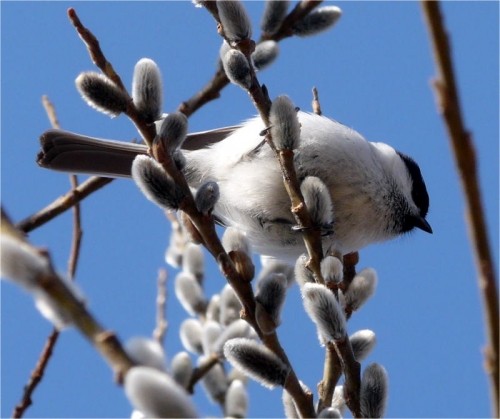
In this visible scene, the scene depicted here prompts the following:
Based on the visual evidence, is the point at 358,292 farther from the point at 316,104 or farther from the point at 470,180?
the point at 470,180

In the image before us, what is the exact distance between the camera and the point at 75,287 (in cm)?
71

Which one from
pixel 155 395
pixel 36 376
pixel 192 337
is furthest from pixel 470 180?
pixel 192 337

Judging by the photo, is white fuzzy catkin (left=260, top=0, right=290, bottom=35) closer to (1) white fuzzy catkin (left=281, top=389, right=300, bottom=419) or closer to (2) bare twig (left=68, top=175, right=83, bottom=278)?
(2) bare twig (left=68, top=175, right=83, bottom=278)

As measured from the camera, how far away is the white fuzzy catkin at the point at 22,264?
0.70m

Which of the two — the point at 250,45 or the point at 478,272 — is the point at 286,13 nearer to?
the point at 250,45

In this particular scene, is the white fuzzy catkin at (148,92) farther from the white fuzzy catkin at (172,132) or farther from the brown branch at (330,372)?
the brown branch at (330,372)

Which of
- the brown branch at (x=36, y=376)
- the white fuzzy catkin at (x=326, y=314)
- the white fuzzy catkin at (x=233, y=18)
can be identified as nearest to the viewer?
the white fuzzy catkin at (x=326, y=314)

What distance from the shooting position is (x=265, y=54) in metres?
2.12

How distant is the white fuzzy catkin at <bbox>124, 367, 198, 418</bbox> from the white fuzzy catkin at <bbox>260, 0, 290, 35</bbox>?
1704 millimetres

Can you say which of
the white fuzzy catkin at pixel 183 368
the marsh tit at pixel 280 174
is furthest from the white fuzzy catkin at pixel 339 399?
the marsh tit at pixel 280 174

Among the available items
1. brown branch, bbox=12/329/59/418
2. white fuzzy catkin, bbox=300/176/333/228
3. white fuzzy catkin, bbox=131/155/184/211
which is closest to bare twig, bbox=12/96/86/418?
brown branch, bbox=12/329/59/418

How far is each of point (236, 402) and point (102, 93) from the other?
0.84m

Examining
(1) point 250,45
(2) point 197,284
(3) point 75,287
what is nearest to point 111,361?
(3) point 75,287

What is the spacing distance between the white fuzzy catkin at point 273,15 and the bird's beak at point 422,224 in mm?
1044
